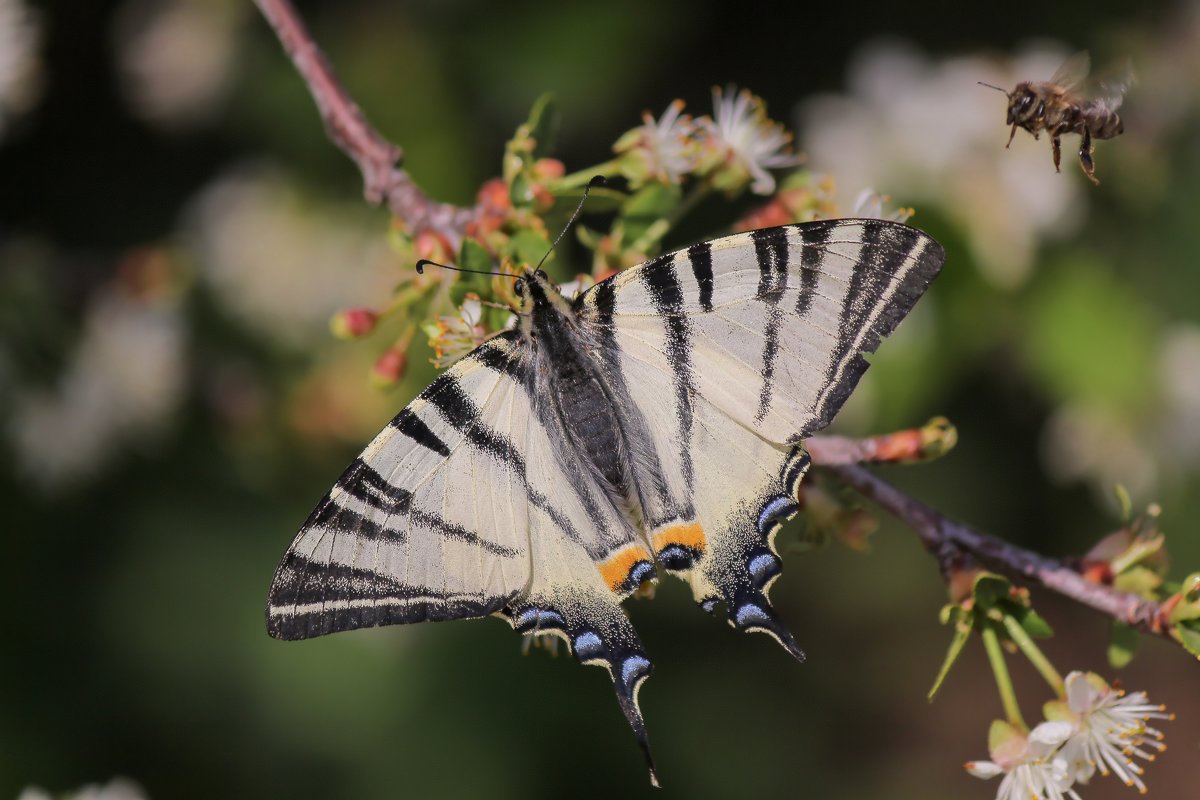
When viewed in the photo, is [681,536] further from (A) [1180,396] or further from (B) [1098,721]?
(A) [1180,396]

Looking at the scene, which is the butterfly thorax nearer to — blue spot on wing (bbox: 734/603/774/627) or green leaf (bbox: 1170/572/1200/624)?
blue spot on wing (bbox: 734/603/774/627)

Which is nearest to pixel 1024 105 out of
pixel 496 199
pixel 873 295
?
pixel 873 295

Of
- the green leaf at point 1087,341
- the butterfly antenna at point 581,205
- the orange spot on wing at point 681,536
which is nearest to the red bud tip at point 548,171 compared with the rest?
the butterfly antenna at point 581,205

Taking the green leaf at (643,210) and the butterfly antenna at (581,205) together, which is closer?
the butterfly antenna at (581,205)

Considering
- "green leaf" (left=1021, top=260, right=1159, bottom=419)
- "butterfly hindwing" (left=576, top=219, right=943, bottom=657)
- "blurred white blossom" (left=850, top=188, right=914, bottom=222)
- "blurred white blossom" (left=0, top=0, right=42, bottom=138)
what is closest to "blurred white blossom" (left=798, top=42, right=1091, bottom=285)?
"green leaf" (left=1021, top=260, right=1159, bottom=419)

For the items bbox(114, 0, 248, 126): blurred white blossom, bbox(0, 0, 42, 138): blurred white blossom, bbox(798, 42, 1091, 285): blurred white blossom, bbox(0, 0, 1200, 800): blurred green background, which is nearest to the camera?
bbox(0, 0, 42, 138): blurred white blossom

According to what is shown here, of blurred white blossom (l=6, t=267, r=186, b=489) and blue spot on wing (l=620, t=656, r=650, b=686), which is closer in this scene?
blue spot on wing (l=620, t=656, r=650, b=686)

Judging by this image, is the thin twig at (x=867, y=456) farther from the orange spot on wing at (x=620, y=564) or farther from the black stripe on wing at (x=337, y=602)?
the black stripe on wing at (x=337, y=602)

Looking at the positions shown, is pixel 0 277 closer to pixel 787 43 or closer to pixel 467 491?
pixel 467 491
